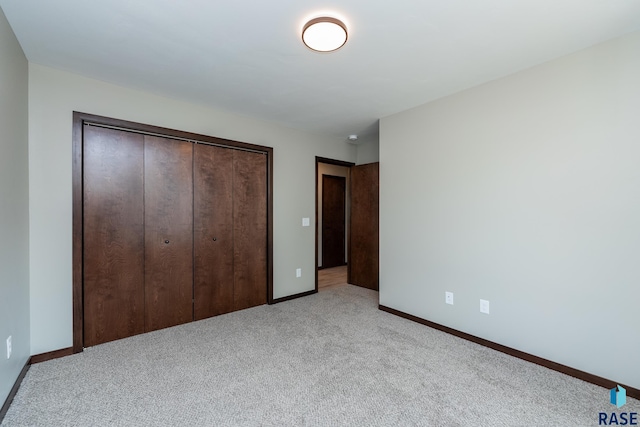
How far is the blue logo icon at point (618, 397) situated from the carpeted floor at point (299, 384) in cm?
4

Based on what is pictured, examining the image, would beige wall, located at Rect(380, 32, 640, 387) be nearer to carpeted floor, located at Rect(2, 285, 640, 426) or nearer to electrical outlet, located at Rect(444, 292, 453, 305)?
electrical outlet, located at Rect(444, 292, 453, 305)

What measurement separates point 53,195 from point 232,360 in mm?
2035

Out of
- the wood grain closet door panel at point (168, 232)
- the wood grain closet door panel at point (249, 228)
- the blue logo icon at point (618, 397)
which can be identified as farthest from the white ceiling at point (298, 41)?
the blue logo icon at point (618, 397)

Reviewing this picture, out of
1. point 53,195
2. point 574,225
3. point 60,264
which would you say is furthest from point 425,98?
point 60,264

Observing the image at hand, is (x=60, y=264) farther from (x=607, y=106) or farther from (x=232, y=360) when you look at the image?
(x=607, y=106)

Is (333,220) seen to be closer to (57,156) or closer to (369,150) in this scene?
(369,150)

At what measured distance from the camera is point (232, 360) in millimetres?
2352

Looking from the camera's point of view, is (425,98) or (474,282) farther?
(425,98)

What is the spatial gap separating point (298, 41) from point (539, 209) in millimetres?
2275

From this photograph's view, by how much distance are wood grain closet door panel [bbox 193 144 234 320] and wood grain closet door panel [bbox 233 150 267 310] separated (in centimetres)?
8

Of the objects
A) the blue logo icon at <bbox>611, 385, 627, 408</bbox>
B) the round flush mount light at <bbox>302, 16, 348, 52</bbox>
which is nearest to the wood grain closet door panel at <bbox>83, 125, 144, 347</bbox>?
the round flush mount light at <bbox>302, 16, 348, 52</bbox>

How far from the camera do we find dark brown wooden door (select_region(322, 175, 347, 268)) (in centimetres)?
621

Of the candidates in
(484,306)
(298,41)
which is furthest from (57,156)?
(484,306)

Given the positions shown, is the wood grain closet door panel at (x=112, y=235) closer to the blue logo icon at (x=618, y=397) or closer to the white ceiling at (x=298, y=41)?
the white ceiling at (x=298, y=41)
